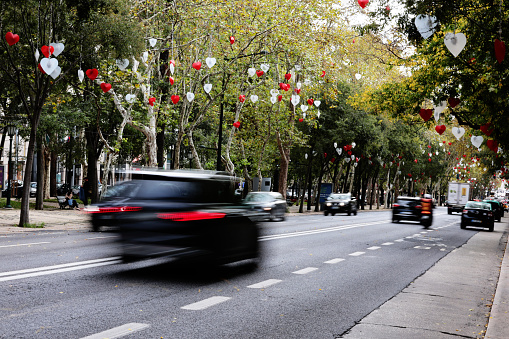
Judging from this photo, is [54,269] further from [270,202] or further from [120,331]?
[270,202]

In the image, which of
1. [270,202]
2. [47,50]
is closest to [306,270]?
[47,50]

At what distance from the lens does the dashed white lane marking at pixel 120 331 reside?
539 centimetres

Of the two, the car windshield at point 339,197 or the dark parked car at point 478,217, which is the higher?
the car windshield at point 339,197

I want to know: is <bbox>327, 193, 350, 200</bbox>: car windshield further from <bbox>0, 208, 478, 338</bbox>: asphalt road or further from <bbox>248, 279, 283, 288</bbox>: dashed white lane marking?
<bbox>248, 279, 283, 288</bbox>: dashed white lane marking

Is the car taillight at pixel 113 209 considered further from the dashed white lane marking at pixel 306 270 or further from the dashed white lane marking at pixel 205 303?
the dashed white lane marking at pixel 306 270

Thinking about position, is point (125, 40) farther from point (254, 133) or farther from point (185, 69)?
point (254, 133)

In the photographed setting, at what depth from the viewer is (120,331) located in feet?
18.4

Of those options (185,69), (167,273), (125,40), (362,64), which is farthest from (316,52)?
(167,273)

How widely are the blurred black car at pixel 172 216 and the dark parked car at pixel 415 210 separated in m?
21.3

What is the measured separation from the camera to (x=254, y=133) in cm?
4428

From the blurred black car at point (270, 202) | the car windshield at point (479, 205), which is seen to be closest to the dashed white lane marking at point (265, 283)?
the blurred black car at point (270, 202)

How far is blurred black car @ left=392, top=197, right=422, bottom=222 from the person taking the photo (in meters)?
29.1

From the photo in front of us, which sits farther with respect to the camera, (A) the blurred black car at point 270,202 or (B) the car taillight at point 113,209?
(A) the blurred black car at point 270,202

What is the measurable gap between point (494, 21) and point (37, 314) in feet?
37.1
